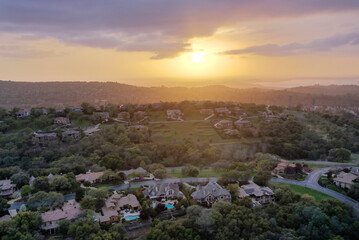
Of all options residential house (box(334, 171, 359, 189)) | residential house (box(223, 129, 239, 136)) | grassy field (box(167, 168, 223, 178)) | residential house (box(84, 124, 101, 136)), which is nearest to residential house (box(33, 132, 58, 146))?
residential house (box(84, 124, 101, 136))

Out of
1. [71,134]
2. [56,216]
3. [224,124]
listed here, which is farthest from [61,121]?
[224,124]

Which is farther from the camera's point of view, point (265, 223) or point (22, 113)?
point (22, 113)

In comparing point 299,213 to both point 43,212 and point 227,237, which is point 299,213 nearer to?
point 227,237

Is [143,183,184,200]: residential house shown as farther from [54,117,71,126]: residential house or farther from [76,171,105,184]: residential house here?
[54,117,71,126]: residential house

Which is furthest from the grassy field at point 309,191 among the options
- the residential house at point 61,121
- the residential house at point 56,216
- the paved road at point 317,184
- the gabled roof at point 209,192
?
the residential house at point 61,121

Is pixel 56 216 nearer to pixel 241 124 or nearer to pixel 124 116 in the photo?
pixel 124 116

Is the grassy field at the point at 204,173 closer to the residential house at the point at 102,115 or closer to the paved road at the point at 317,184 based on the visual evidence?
the paved road at the point at 317,184

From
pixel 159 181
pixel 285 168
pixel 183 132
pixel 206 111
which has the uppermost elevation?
pixel 206 111
